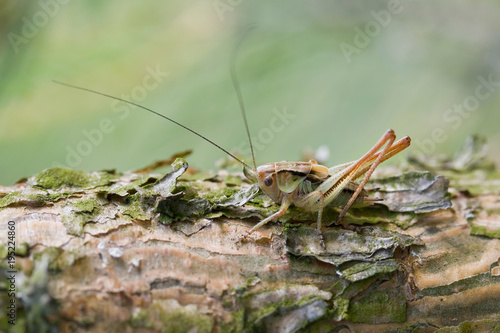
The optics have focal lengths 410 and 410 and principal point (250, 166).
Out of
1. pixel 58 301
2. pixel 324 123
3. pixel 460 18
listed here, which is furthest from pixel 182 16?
pixel 58 301

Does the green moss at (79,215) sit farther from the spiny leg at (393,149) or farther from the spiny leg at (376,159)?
the spiny leg at (393,149)

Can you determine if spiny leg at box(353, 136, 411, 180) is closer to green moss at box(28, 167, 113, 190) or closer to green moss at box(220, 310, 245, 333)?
green moss at box(220, 310, 245, 333)

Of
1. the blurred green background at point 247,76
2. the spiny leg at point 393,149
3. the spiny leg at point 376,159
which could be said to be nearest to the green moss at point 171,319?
the spiny leg at point 376,159

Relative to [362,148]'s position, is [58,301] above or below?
below

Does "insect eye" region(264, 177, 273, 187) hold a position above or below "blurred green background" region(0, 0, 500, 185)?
below

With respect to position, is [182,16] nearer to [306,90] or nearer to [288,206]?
[306,90]

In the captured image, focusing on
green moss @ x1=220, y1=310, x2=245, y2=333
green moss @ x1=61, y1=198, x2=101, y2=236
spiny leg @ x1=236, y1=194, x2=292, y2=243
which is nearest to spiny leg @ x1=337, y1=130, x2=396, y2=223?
spiny leg @ x1=236, y1=194, x2=292, y2=243

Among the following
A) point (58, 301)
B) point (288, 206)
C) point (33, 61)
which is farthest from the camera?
point (33, 61)

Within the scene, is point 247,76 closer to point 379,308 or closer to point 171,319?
point 379,308

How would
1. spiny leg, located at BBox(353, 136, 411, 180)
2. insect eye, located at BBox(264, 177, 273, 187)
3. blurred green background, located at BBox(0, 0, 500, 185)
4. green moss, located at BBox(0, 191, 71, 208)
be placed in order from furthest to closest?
blurred green background, located at BBox(0, 0, 500, 185)
spiny leg, located at BBox(353, 136, 411, 180)
insect eye, located at BBox(264, 177, 273, 187)
green moss, located at BBox(0, 191, 71, 208)
